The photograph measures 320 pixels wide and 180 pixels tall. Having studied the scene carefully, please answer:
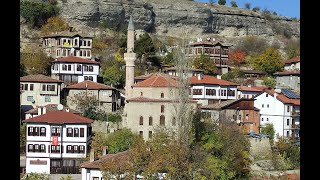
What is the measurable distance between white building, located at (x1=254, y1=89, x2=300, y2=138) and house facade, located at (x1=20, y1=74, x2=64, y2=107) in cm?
936

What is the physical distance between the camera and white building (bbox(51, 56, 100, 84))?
27938mm

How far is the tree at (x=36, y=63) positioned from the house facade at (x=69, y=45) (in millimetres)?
2084

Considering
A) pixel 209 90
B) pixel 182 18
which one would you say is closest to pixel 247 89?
pixel 209 90

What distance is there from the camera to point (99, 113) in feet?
82.0

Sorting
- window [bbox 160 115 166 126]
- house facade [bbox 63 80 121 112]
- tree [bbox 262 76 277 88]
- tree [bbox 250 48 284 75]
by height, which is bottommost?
window [bbox 160 115 166 126]

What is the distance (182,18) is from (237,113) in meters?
24.9

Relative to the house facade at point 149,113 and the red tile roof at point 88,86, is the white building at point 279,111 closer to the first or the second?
the house facade at point 149,113

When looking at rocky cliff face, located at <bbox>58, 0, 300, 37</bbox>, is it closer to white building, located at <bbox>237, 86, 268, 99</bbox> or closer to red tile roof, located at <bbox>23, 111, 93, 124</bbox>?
white building, located at <bbox>237, 86, 268, 99</bbox>

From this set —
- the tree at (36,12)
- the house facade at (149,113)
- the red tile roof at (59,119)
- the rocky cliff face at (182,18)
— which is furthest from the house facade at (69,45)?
the rocky cliff face at (182,18)

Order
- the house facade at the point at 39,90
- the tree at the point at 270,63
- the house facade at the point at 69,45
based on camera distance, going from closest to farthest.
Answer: the house facade at the point at 39,90
the house facade at the point at 69,45
the tree at the point at 270,63

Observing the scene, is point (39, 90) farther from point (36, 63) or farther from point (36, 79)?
point (36, 63)

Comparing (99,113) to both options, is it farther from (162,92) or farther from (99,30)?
(99,30)

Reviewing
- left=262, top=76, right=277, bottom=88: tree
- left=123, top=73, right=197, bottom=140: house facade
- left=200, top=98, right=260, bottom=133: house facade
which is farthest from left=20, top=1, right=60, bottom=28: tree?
left=200, top=98, right=260, bottom=133: house facade

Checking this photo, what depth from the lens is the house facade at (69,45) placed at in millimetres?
31394
